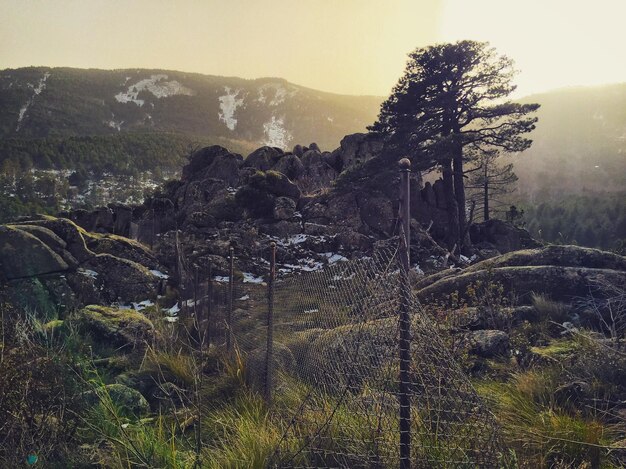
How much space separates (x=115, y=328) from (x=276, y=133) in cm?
14059

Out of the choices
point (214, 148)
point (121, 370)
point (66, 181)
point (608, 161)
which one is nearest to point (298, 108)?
point (608, 161)

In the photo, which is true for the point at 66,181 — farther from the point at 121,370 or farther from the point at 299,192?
the point at 121,370

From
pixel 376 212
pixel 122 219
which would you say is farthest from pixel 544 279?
pixel 122 219

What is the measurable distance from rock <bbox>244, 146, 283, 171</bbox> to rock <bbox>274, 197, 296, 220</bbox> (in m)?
5.87

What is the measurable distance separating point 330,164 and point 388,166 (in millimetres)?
7963

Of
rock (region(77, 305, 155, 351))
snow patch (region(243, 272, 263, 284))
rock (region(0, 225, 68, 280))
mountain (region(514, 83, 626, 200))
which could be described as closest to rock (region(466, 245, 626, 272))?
rock (region(77, 305, 155, 351))

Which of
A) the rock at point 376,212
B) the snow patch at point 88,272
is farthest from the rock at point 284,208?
the snow patch at point 88,272

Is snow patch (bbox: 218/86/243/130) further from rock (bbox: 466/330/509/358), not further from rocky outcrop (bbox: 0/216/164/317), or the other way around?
rock (bbox: 466/330/509/358)

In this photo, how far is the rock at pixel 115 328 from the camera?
8.50 meters

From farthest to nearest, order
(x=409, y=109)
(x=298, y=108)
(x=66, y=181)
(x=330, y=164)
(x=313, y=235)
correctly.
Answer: (x=298, y=108)
(x=66, y=181)
(x=330, y=164)
(x=409, y=109)
(x=313, y=235)

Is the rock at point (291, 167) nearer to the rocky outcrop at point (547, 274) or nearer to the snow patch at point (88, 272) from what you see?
the snow patch at point (88, 272)

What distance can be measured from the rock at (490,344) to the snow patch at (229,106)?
135 m

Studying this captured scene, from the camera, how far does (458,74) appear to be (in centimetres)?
2500

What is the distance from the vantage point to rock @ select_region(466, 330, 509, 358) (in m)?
5.79
